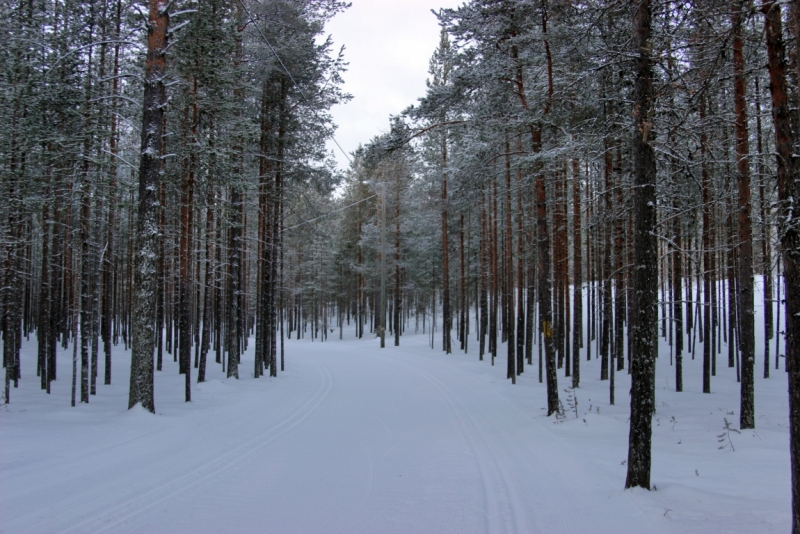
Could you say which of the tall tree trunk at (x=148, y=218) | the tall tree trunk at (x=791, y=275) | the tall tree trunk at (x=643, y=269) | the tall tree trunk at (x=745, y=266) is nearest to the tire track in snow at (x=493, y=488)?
the tall tree trunk at (x=643, y=269)

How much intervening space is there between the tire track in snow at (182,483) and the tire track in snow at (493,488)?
11.8 ft

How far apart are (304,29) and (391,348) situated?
2153cm

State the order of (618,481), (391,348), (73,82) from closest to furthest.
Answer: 1. (618,481)
2. (73,82)
3. (391,348)

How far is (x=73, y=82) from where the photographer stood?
1091cm

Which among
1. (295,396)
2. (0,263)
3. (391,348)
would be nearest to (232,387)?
(295,396)

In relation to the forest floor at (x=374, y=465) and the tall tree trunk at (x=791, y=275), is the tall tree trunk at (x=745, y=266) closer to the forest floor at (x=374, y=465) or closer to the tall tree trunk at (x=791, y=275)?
the forest floor at (x=374, y=465)

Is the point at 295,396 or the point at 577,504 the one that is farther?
the point at 295,396

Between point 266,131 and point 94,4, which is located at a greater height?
point 94,4

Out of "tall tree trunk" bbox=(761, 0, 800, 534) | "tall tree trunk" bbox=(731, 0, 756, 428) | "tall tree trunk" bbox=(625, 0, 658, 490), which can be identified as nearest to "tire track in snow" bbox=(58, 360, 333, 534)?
"tall tree trunk" bbox=(625, 0, 658, 490)

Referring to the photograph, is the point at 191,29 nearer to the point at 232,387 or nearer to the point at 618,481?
the point at 232,387

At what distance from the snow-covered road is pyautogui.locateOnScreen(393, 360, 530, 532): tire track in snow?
3cm

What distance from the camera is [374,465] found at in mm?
6914

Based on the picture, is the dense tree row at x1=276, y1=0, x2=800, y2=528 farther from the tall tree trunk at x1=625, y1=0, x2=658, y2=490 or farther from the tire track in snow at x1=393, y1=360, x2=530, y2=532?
the tire track in snow at x1=393, y1=360, x2=530, y2=532

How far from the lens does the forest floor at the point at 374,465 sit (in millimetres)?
4879
